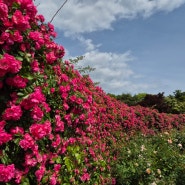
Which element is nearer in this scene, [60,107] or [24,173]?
[24,173]

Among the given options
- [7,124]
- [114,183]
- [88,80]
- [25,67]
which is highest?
[88,80]

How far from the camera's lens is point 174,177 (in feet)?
21.8

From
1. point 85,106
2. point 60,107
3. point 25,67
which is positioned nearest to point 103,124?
point 85,106

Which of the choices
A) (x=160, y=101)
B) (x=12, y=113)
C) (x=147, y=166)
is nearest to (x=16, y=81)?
(x=12, y=113)

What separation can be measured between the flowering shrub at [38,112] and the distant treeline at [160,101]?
9653 mm

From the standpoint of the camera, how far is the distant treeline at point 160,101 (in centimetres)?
1633

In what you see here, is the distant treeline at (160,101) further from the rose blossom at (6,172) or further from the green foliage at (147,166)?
the rose blossom at (6,172)

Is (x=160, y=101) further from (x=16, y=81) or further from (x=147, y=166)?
(x=16, y=81)

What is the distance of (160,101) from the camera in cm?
1639

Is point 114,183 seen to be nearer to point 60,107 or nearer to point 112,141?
point 112,141

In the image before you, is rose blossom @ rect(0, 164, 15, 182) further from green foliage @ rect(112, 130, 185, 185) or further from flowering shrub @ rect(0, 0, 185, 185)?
green foliage @ rect(112, 130, 185, 185)

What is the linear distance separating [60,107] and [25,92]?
1098mm

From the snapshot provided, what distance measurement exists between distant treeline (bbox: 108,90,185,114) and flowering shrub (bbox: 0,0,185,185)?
9653mm

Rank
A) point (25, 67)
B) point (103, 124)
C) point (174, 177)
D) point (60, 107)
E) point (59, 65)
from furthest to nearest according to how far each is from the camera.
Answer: point (103, 124), point (174, 177), point (59, 65), point (60, 107), point (25, 67)
